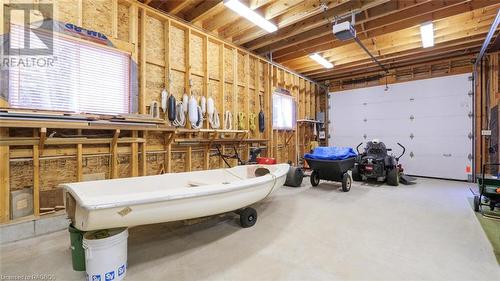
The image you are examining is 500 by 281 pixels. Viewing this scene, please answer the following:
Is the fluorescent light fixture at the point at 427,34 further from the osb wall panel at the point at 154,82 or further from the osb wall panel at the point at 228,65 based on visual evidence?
the osb wall panel at the point at 154,82

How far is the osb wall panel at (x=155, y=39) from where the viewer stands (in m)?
3.86

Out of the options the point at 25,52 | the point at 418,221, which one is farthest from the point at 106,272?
the point at 418,221

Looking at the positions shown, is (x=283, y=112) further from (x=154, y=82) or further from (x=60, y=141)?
(x=60, y=141)

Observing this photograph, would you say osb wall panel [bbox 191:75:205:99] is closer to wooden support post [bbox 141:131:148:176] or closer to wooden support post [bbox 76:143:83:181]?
wooden support post [bbox 141:131:148:176]

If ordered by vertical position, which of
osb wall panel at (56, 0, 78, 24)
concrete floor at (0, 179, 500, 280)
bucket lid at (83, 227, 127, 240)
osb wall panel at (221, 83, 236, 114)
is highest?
osb wall panel at (56, 0, 78, 24)

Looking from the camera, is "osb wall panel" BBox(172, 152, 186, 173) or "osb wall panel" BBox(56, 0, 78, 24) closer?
"osb wall panel" BBox(56, 0, 78, 24)

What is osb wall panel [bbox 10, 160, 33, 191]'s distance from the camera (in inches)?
104

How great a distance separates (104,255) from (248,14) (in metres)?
3.98

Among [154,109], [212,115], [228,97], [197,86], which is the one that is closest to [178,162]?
[154,109]

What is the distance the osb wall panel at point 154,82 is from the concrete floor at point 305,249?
2192mm

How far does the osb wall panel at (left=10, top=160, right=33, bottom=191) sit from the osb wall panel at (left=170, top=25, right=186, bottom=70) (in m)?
2.59

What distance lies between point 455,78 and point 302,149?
481cm

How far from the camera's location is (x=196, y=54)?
4633 millimetres

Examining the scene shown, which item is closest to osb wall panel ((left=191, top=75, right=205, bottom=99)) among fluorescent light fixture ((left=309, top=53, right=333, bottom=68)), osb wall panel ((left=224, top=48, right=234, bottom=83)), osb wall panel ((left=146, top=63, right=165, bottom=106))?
Answer: osb wall panel ((left=146, top=63, right=165, bottom=106))
